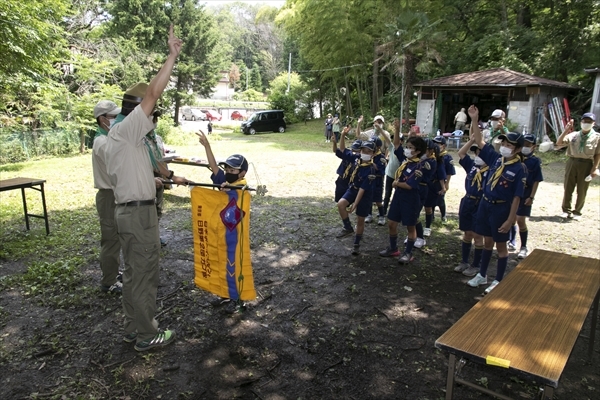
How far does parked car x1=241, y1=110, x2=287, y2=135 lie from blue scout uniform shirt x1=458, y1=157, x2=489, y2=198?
2525 cm

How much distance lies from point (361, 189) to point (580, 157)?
4901 millimetres

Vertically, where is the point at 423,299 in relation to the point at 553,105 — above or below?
below

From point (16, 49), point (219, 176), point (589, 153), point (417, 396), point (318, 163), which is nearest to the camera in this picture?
point (417, 396)

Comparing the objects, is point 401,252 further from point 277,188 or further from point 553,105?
point 553,105

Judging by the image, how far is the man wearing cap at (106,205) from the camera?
4301mm

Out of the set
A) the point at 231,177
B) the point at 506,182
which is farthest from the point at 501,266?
the point at 231,177

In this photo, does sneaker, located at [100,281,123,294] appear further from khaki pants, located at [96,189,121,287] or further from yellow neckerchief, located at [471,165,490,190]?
yellow neckerchief, located at [471,165,490,190]

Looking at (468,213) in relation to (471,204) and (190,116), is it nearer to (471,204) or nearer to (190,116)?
(471,204)

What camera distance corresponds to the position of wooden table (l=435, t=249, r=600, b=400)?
2.26 m

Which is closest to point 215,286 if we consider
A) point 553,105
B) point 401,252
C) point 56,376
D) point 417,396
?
point 56,376

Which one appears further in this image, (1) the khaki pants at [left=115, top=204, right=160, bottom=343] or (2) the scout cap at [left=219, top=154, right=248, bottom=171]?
(2) the scout cap at [left=219, top=154, right=248, bottom=171]

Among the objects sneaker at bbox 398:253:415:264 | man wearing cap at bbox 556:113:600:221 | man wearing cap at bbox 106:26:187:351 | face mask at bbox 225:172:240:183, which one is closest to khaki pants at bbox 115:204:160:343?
man wearing cap at bbox 106:26:187:351

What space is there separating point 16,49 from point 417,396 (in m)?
9.92

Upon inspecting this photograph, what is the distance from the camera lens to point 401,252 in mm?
6230
